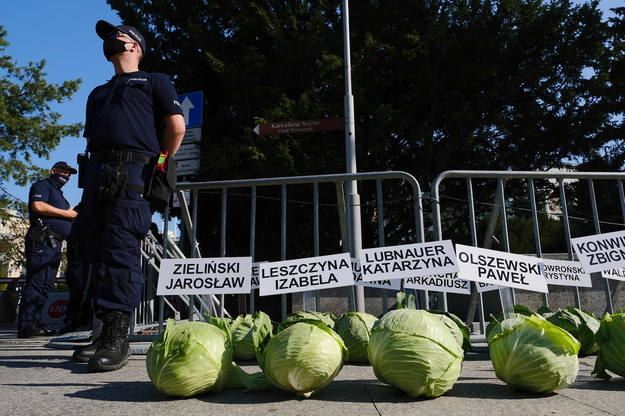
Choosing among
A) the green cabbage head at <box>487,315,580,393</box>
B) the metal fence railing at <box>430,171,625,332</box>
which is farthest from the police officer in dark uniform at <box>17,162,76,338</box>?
the green cabbage head at <box>487,315,580,393</box>

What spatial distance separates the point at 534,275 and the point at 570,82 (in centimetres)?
1205

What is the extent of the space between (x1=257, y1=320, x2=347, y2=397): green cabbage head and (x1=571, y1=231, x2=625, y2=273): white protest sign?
2550mm

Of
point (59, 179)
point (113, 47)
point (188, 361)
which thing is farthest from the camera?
point (59, 179)

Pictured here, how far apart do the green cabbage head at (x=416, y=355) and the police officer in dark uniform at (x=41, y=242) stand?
556cm

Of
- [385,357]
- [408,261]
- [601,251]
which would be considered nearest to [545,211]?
[601,251]

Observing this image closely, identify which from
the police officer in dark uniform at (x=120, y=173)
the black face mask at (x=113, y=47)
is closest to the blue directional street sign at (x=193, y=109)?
the police officer in dark uniform at (x=120, y=173)

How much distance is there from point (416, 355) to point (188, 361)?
3.20 ft

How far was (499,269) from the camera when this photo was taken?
11.6ft

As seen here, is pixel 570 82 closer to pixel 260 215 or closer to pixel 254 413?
pixel 260 215

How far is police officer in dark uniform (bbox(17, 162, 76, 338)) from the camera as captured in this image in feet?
21.0

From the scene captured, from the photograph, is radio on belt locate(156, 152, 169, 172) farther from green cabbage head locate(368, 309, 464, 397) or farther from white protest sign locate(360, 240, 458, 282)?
green cabbage head locate(368, 309, 464, 397)

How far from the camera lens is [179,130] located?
3691 mm

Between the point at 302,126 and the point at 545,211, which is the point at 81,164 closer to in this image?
the point at 302,126

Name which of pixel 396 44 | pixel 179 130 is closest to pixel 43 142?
pixel 396 44
